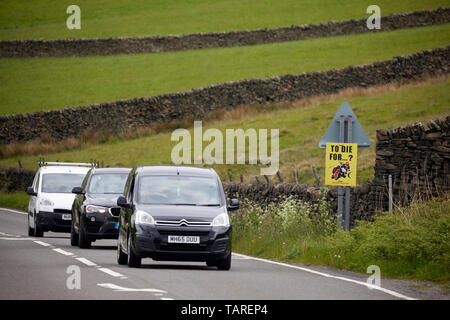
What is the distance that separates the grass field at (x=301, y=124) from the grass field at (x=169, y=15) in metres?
30.2

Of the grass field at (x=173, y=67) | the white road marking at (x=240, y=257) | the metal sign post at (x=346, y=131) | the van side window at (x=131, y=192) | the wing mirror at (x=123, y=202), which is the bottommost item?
the white road marking at (x=240, y=257)

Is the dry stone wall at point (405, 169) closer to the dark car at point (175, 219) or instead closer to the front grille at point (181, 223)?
the dark car at point (175, 219)

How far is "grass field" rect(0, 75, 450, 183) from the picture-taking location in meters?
44.5

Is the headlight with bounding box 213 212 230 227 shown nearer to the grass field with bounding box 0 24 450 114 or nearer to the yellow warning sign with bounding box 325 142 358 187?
the yellow warning sign with bounding box 325 142 358 187

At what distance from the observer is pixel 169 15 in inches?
3935

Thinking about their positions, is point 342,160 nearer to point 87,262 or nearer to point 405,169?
point 405,169

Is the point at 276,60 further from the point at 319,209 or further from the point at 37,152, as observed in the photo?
the point at 319,209

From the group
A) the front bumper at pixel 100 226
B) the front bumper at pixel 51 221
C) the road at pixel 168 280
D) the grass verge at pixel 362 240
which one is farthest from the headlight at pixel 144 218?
the front bumper at pixel 51 221

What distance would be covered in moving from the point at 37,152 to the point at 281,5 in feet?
156

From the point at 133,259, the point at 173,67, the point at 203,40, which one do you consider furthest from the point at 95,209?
the point at 203,40

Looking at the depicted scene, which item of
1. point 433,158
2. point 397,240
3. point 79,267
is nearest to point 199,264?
point 79,267

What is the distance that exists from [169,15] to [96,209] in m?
79.0

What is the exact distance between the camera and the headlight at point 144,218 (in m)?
16.7

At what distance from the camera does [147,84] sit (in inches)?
2744
